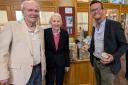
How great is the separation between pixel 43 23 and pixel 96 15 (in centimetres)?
111

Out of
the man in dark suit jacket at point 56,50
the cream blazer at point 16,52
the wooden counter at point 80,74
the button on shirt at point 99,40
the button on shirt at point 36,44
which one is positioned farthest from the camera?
the wooden counter at point 80,74

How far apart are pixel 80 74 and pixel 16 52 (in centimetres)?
155

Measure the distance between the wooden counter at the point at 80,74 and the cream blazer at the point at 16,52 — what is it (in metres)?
1.22

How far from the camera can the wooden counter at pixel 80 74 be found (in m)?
2.94

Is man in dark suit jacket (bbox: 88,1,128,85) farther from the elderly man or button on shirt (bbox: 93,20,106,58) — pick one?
the elderly man

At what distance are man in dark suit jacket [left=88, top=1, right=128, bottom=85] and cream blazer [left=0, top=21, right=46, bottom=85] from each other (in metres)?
0.75

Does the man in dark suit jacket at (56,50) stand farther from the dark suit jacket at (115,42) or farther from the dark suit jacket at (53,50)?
the dark suit jacket at (115,42)

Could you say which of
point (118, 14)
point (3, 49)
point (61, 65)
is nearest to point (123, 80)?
point (118, 14)

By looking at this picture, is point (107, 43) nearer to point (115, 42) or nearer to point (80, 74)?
point (115, 42)

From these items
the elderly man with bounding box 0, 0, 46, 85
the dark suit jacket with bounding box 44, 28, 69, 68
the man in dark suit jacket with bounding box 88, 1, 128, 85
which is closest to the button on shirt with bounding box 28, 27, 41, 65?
the elderly man with bounding box 0, 0, 46, 85

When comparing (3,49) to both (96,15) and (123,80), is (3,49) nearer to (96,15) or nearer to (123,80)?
(96,15)

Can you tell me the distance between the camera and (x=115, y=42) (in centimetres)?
192

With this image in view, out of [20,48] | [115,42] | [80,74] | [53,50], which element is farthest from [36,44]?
[80,74]

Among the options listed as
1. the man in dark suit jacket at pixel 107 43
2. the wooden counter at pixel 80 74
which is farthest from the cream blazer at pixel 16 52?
the wooden counter at pixel 80 74
